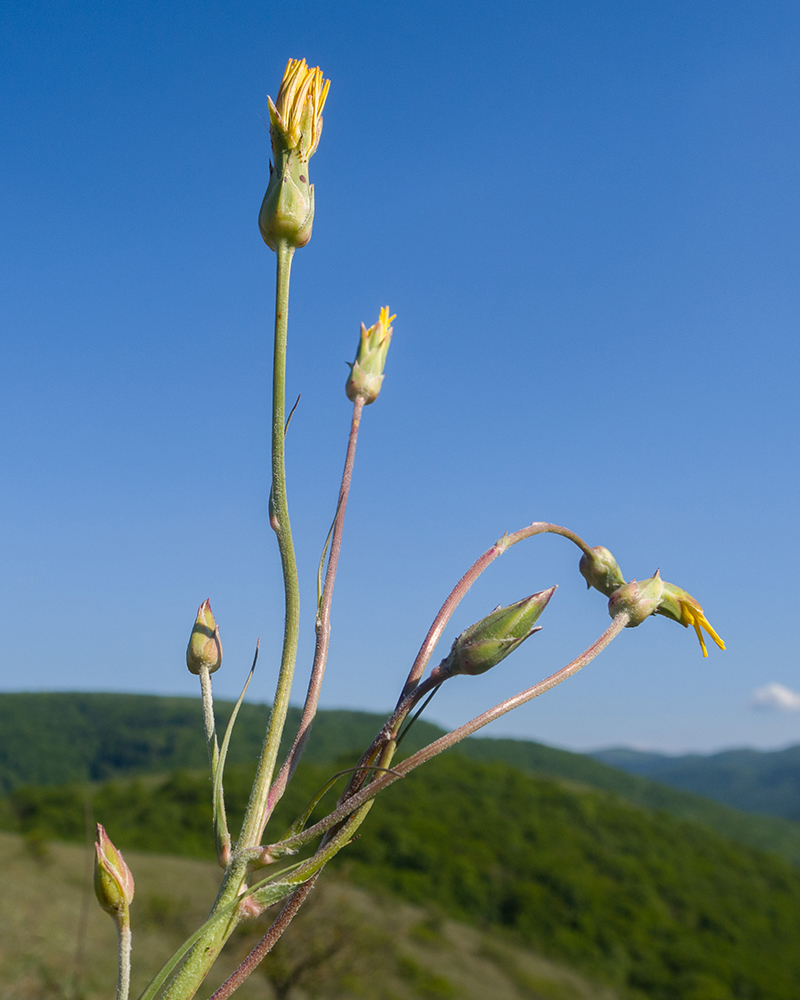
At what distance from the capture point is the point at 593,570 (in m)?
1.32

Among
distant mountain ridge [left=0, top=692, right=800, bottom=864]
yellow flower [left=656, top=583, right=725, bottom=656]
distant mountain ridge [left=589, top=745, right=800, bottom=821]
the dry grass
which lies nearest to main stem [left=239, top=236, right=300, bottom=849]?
yellow flower [left=656, top=583, right=725, bottom=656]

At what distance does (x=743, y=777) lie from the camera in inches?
5950

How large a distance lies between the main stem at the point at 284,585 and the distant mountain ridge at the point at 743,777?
131867 mm

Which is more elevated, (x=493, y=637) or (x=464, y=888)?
(x=493, y=637)

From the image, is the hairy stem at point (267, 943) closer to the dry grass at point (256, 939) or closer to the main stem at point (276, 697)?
the main stem at point (276, 697)

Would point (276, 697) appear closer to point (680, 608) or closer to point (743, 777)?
point (680, 608)

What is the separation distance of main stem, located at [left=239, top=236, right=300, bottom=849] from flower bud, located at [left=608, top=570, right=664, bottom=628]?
0.55m

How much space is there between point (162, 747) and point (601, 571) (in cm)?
5332

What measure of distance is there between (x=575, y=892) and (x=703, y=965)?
4706 millimetres

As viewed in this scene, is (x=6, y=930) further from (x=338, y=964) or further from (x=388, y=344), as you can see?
(x=388, y=344)

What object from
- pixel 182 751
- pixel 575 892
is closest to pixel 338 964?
pixel 575 892

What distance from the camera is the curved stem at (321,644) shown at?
1050 millimetres

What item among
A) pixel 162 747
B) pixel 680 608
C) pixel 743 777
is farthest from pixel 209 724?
pixel 743 777

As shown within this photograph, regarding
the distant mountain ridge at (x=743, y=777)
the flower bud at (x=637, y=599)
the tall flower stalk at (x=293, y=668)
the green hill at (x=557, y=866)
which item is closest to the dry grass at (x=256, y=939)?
the green hill at (x=557, y=866)
